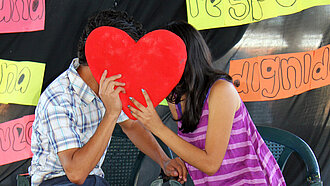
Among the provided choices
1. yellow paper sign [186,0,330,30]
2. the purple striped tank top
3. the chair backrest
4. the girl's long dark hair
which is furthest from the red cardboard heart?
yellow paper sign [186,0,330,30]

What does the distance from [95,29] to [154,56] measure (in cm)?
19

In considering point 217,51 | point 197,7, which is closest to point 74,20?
point 197,7

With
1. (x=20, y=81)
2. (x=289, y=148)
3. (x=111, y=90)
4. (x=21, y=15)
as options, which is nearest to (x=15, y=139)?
(x=20, y=81)

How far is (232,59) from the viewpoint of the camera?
1799 millimetres

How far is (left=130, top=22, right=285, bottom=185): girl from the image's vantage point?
1.12 metres

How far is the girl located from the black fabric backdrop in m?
0.60

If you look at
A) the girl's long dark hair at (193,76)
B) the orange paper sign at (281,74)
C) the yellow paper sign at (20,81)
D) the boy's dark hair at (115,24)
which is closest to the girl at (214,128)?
the girl's long dark hair at (193,76)

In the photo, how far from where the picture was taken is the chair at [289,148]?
1.15 metres

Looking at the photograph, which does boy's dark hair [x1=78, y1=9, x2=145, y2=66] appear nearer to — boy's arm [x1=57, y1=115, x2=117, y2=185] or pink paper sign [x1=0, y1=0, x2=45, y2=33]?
boy's arm [x1=57, y1=115, x2=117, y2=185]

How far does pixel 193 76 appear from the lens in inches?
46.1

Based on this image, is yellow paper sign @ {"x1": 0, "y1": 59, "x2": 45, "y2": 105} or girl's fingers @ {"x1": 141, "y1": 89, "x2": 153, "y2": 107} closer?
girl's fingers @ {"x1": 141, "y1": 89, "x2": 153, "y2": 107}

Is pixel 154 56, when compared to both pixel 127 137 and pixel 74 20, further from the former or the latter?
pixel 74 20

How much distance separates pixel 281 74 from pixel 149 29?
2.15ft

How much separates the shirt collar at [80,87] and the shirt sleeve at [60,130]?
81 millimetres
